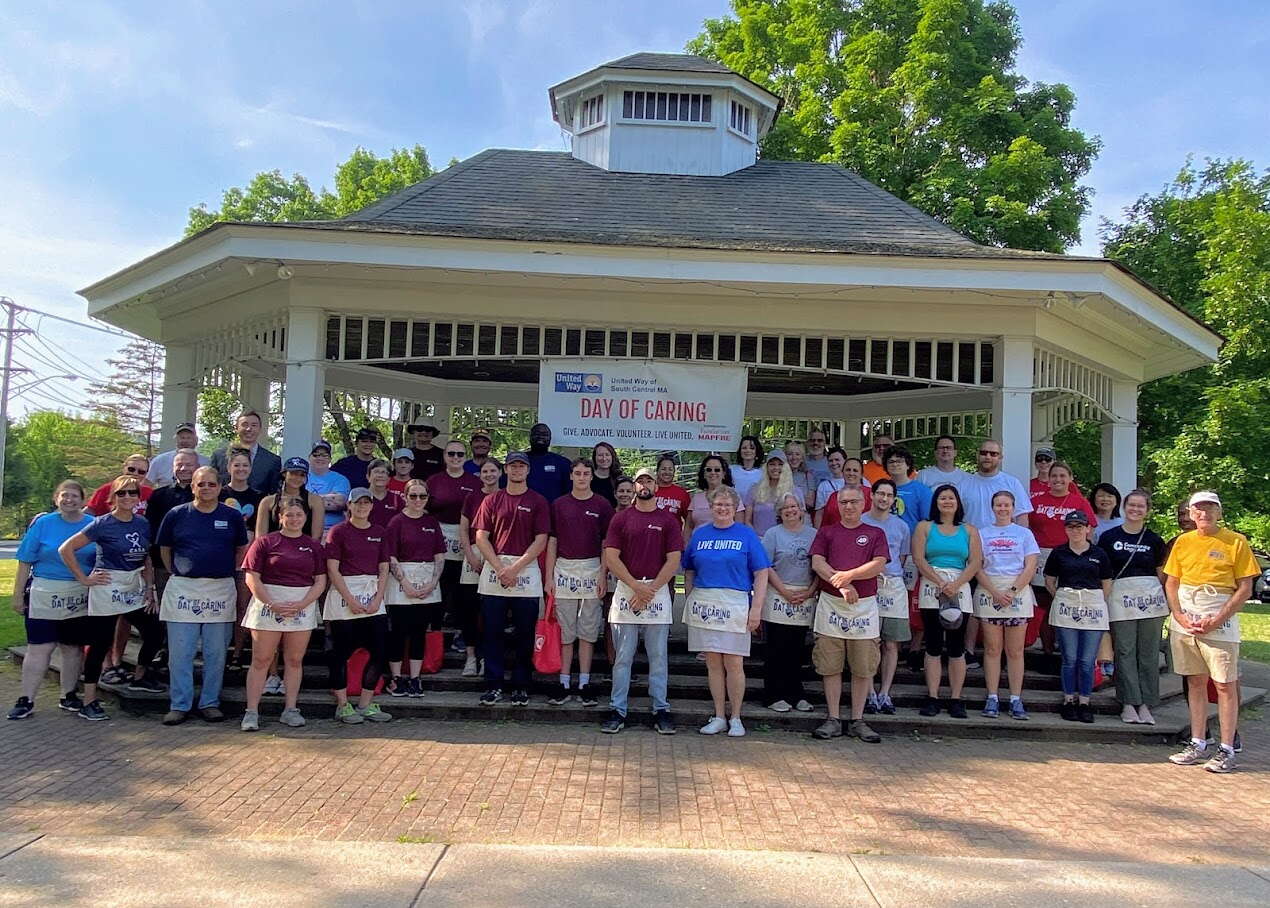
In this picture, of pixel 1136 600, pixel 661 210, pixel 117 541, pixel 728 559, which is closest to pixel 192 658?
pixel 117 541

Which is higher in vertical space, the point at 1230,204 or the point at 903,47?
the point at 903,47

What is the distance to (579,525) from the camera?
655 cm

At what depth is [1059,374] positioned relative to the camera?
905 cm

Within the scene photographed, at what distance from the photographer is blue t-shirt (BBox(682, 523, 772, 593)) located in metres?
6.22

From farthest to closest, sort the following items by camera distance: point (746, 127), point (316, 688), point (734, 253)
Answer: point (746, 127)
point (734, 253)
point (316, 688)

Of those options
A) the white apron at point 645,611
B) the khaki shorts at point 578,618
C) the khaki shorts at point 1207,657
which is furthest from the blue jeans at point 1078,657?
the khaki shorts at point 578,618

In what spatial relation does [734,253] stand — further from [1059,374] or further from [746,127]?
[746,127]

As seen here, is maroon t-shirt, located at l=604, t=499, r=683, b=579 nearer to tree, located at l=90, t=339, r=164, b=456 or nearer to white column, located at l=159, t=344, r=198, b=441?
white column, located at l=159, t=344, r=198, b=441

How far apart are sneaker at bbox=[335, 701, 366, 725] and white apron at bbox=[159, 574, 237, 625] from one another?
3.40 ft

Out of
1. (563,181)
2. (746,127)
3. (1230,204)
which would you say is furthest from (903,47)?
(563,181)

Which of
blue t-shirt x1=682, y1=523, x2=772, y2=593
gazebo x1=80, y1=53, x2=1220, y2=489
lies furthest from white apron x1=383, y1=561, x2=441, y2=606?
gazebo x1=80, y1=53, x2=1220, y2=489

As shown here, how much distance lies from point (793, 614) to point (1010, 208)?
593 inches

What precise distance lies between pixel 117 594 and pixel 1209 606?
307 inches

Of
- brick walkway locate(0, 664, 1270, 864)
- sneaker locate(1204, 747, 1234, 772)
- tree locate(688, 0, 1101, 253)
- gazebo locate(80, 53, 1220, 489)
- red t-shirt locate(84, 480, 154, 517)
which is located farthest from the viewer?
tree locate(688, 0, 1101, 253)
